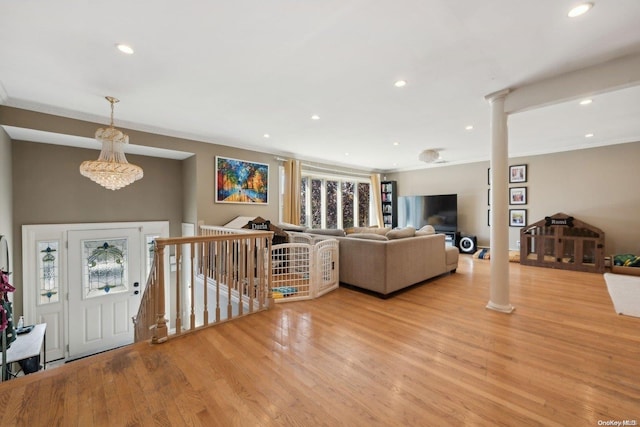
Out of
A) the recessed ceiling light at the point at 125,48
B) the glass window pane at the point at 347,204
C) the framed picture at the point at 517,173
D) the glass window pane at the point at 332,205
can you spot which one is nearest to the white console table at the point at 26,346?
the recessed ceiling light at the point at 125,48

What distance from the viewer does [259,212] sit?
5.89 metres

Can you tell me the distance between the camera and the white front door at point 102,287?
4445mm

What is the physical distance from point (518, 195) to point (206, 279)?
7.22 meters

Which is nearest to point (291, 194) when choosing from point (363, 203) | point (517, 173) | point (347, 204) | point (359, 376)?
point (347, 204)

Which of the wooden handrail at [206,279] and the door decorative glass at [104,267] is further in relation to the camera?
the door decorative glass at [104,267]

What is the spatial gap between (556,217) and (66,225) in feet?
30.3

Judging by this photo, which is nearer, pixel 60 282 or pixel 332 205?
pixel 60 282

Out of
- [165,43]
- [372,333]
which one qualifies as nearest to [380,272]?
[372,333]

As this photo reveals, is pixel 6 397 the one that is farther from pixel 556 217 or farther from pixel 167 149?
pixel 556 217

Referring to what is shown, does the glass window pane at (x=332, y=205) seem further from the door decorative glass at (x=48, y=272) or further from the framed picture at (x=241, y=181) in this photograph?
the door decorative glass at (x=48, y=272)

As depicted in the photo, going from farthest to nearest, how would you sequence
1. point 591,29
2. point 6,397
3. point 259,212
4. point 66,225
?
1. point 259,212
2. point 66,225
3. point 591,29
4. point 6,397

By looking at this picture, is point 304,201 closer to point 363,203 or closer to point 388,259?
point 363,203

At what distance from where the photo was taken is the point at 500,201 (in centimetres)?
302

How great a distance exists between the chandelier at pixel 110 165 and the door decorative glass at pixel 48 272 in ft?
6.54
